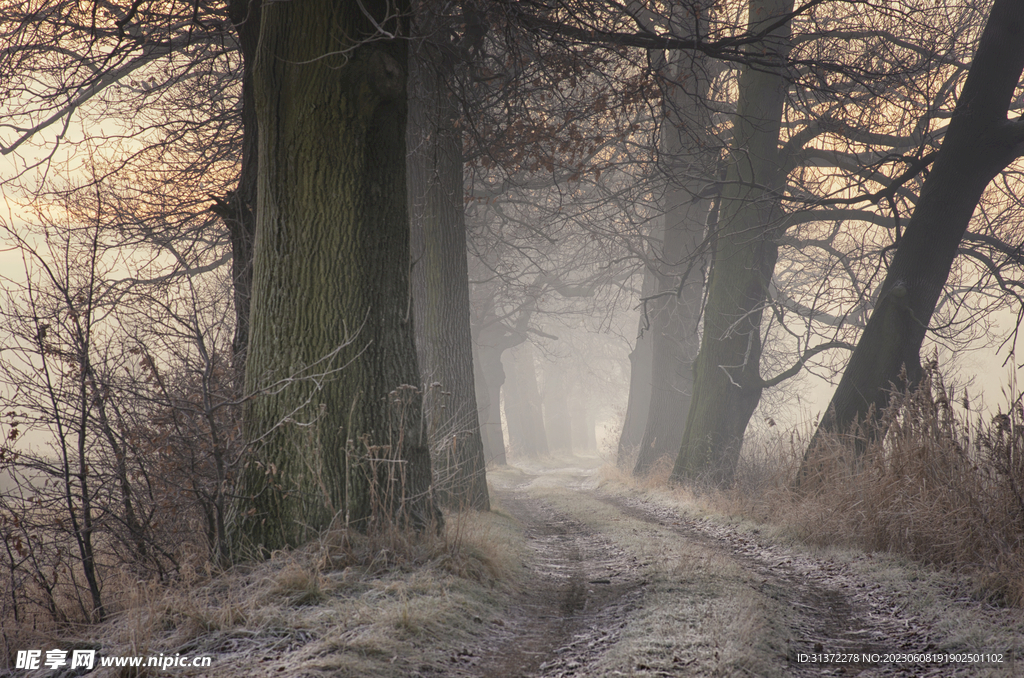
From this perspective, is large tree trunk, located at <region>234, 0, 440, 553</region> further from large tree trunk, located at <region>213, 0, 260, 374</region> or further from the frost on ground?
Answer: large tree trunk, located at <region>213, 0, 260, 374</region>

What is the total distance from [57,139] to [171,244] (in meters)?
1.59

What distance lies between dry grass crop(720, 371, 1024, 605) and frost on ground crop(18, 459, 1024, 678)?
0.82 ft

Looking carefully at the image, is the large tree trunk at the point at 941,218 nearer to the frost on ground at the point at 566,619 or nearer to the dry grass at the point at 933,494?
the dry grass at the point at 933,494

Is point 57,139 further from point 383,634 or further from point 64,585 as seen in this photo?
point 383,634

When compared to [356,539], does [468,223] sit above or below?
above

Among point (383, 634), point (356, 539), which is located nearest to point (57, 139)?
point (356, 539)

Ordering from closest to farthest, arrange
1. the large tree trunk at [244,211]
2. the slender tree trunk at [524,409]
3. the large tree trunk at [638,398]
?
the large tree trunk at [244,211] → the large tree trunk at [638,398] → the slender tree trunk at [524,409]

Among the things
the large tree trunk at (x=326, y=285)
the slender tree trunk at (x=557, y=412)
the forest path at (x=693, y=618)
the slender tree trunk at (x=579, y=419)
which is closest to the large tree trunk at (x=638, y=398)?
the forest path at (x=693, y=618)

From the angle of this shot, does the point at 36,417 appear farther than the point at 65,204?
No

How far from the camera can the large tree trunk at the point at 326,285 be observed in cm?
393

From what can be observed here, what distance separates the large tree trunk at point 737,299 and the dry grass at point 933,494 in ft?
12.2

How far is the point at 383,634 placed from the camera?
279 cm

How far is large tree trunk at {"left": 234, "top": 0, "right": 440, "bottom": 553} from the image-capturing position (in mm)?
3930

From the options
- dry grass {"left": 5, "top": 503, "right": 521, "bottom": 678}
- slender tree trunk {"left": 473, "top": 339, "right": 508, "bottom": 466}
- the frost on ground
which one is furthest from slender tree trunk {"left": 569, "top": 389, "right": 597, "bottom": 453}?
dry grass {"left": 5, "top": 503, "right": 521, "bottom": 678}
